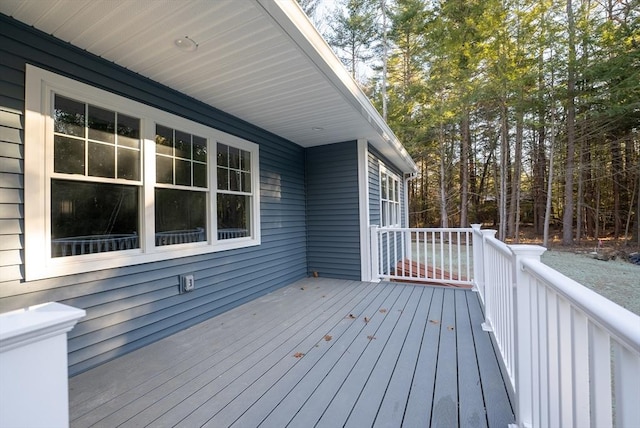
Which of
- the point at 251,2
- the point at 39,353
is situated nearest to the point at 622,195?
the point at 251,2

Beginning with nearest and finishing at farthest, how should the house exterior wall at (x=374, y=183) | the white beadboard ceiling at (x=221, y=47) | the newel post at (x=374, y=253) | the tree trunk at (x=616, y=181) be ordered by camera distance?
the white beadboard ceiling at (x=221, y=47), the newel post at (x=374, y=253), the house exterior wall at (x=374, y=183), the tree trunk at (x=616, y=181)

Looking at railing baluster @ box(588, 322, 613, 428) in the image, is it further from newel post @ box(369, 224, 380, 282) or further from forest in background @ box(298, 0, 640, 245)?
forest in background @ box(298, 0, 640, 245)

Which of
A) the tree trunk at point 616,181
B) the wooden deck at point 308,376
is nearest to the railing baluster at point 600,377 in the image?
the wooden deck at point 308,376

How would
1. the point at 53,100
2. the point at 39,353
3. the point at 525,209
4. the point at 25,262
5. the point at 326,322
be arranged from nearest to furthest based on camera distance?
1. the point at 39,353
2. the point at 25,262
3. the point at 53,100
4. the point at 326,322
5. the point at 525,209

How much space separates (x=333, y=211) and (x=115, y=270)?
3.56 meters

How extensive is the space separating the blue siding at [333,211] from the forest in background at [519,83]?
292 inches

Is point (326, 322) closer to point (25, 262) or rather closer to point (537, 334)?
point (537, 334)

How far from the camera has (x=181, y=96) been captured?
3244mm

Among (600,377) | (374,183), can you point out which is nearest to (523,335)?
(600,377)

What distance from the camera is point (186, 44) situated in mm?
2320

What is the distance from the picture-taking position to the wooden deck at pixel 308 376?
5.74 feet

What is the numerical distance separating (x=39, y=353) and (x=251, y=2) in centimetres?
206

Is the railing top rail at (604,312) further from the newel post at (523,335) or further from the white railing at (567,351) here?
the newel post at (523,335)

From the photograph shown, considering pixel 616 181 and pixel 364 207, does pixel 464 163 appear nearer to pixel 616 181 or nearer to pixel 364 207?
pixel 616 181
